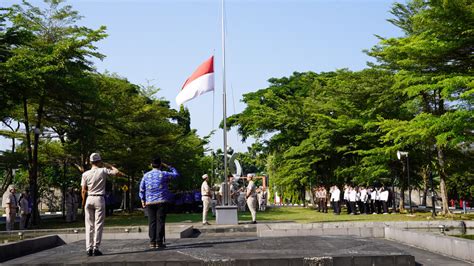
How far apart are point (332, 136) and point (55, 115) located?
16.5 m

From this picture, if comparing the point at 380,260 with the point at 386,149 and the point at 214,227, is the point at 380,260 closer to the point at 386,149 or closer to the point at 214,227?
the point at 214,227

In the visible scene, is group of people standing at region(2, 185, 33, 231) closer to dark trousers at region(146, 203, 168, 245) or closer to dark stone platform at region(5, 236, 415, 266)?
dark stone platform at region(5, 236, 415, 266)

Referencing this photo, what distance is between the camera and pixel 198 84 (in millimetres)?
17672

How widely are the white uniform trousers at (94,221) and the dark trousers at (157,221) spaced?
113cm

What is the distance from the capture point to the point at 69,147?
95.1 feet

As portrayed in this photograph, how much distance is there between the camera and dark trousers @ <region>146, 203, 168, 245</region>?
9.30m

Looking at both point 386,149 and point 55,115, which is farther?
point 55,115

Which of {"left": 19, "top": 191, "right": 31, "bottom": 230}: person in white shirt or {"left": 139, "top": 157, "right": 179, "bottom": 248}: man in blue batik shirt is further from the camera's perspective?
{"left": 19, "top": 191, "right": 31, "bottom": 230}: person in white shirt

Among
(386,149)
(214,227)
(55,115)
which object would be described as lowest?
(214,227)

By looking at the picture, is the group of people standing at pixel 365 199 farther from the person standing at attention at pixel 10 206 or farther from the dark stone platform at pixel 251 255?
the dark stone platform at pixel 251 255

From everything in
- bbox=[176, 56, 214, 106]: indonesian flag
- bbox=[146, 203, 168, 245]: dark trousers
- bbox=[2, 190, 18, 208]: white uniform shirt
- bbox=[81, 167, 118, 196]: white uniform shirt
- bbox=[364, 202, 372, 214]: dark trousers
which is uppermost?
bbox=[176, 56, 214, 106]: indonesian flag

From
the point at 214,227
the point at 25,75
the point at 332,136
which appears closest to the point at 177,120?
the point at 332,136

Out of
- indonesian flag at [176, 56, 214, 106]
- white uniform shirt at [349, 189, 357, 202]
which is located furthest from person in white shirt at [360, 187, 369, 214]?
indonesian flag at [176, 56, 214, 106]

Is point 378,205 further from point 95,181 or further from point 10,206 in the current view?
point 95,181
